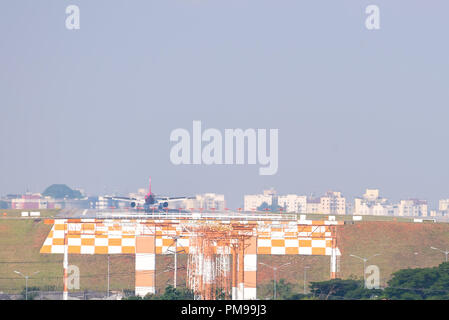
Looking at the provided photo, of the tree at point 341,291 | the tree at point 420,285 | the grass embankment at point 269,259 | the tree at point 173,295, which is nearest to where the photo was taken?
the tree at point 420,285

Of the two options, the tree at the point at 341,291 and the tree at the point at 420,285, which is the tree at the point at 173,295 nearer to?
the tree at the point at 341,291

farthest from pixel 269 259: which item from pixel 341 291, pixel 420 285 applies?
pixel 420 285

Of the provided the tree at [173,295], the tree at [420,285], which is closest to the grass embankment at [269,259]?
the tree at [420,285]

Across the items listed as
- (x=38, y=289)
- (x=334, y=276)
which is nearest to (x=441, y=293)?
(x=334, y=276)

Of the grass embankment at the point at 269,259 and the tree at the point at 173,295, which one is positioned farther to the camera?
the grass embankment at the point at 269,259

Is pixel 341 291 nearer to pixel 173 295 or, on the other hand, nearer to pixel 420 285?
pixel 420 285

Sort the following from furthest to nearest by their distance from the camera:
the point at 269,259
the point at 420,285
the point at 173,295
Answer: the point at 269,259 → the point at 420,285 → the point at 173,295

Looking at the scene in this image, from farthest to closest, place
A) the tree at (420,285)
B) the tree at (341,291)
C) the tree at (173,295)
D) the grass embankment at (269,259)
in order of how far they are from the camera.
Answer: the grass embankment at (269,259) → the tree at (341,291) → the tree at (173,295) → the tree at (420,285)

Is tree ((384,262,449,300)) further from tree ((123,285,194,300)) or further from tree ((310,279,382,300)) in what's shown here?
tree ((123,285,194,300))

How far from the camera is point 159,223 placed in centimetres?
6325

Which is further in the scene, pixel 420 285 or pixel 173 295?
pixel 420 285

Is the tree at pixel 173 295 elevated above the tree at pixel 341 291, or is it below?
below
